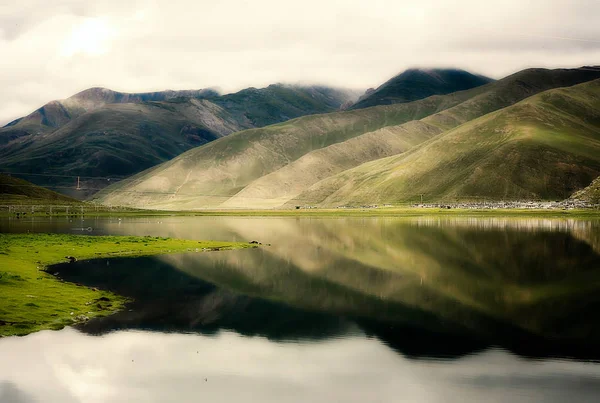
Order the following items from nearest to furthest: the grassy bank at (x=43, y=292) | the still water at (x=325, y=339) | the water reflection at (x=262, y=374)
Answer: the water reflection at (x=262, y=374) < the still water at (x=325, y=339) < the grassy bank at (x=43, y=292)

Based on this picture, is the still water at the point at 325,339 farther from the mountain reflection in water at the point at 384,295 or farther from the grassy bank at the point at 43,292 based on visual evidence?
the grassy bank at the point at 43,292

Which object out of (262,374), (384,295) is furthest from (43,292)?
(384,295)

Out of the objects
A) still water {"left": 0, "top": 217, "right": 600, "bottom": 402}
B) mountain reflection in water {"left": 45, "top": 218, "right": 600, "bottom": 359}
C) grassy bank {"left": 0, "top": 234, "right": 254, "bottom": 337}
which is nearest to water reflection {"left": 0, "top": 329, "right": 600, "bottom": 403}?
still water {"left": 0, "top": 217, "right": 600, "bottom": 402}

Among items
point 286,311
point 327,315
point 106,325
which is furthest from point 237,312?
point 106,325

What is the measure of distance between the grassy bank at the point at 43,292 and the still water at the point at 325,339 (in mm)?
1861

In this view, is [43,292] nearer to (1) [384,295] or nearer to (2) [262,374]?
(2) [262,374]

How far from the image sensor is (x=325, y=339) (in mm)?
34656

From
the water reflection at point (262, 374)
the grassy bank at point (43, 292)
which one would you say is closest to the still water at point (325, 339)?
the water reflection at point (262, 374)

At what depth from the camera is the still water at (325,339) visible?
26.5 m

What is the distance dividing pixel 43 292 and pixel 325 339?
19888 millimetres

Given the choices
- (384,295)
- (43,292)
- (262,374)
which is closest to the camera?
(262,374)

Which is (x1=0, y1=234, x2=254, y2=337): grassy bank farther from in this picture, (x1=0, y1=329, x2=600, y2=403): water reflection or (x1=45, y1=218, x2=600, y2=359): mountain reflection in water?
(x1=0, y1=329, x2=600, y2=403): water reflection

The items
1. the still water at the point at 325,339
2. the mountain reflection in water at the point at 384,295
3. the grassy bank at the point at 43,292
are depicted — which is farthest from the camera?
the grassy bank at the point at 43,292

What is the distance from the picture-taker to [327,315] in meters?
40.9
